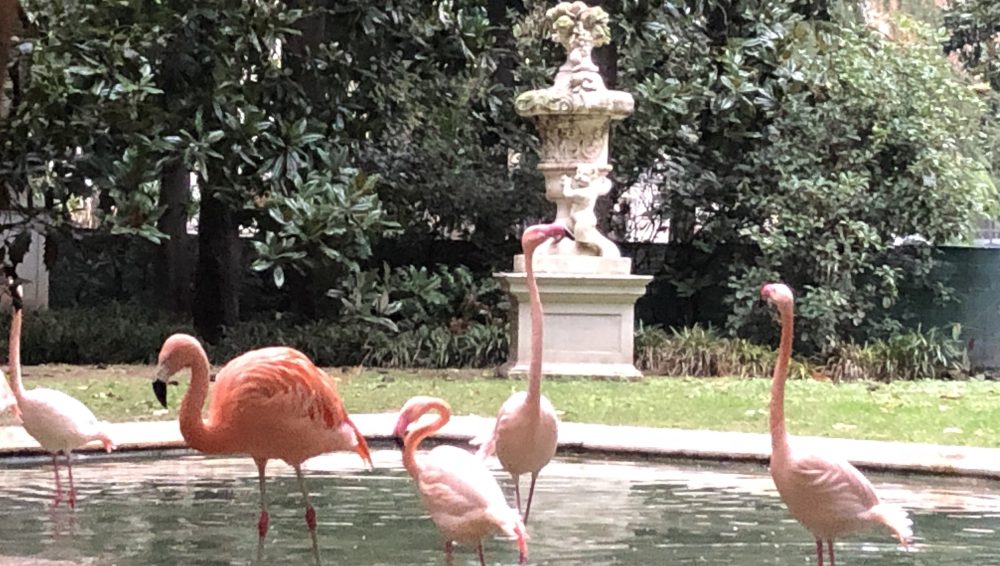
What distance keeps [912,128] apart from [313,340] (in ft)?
22.8

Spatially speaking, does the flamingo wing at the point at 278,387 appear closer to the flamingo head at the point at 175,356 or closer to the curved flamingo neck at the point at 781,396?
the flamingo head at the point at 175,356

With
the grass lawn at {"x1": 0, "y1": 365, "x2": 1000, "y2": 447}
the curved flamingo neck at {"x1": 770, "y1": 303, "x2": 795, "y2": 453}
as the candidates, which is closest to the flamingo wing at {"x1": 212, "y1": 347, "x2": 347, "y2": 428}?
the curved flamingo neck at {"x1": 770, "y1": 303, "x2": 795, "y2": 453}

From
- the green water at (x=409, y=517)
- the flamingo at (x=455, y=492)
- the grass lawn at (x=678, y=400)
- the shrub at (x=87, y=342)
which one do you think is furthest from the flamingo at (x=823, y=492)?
the shrub at (x=87, y=342)

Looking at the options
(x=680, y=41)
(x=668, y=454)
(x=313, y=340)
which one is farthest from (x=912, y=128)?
(x=668, y=454)

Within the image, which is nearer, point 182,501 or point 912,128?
point 182,501

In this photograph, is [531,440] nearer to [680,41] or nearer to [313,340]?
[313,340]

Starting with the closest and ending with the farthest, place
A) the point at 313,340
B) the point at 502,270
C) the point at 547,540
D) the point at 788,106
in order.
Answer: the point at 547,540 < the point at 313,340 < the point at 788,106 < the point at 502,270

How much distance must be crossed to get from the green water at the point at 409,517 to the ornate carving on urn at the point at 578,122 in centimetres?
536

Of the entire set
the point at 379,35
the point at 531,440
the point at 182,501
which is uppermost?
the point at 379,35

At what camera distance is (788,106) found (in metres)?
15.4

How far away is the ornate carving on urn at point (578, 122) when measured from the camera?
13008mm

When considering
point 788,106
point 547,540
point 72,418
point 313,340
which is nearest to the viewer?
point 547,540

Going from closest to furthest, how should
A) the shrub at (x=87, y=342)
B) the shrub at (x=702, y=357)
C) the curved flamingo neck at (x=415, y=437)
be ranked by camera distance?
the curved flamingo neck at (x=415, y=437) → the shrub at (x=702, y=357) → the shrub at (x=87, y=342)

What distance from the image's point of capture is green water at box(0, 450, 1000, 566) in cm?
548
